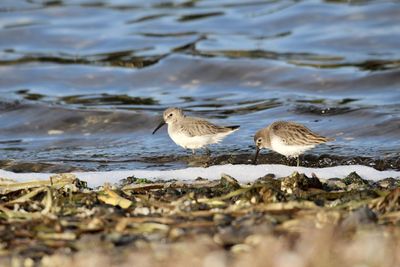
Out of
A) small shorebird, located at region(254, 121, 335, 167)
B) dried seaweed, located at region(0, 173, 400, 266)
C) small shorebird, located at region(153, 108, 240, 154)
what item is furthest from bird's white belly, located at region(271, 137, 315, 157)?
dried seaweed, located at region(0, 173, 400, 266)

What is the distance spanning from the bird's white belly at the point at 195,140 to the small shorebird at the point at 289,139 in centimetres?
66

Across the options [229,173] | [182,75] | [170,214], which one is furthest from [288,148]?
[182,75]

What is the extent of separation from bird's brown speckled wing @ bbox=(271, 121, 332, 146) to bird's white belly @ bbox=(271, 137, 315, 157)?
0.14 feet

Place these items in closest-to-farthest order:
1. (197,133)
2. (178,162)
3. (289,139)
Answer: (289,139)
(197,133)
(178,162)

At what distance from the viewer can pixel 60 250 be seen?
17.4 ft

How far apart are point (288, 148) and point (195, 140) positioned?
1.19 m

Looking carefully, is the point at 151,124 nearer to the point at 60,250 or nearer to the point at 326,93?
the point at 326,93

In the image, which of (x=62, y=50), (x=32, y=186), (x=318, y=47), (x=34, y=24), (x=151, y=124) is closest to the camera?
(x=32, y=186)

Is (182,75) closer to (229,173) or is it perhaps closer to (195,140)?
(195,140)

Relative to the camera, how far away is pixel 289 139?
9.47 m

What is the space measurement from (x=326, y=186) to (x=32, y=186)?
2076 millimetres

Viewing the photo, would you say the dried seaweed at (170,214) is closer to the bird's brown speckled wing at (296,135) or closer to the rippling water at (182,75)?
the bird's brown speckled wing at (296,135)

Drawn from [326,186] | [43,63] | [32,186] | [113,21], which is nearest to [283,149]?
[326,186]

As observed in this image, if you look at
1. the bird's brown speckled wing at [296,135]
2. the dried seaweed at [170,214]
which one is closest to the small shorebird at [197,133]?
the bird's brown speckled wing at [296,135]
